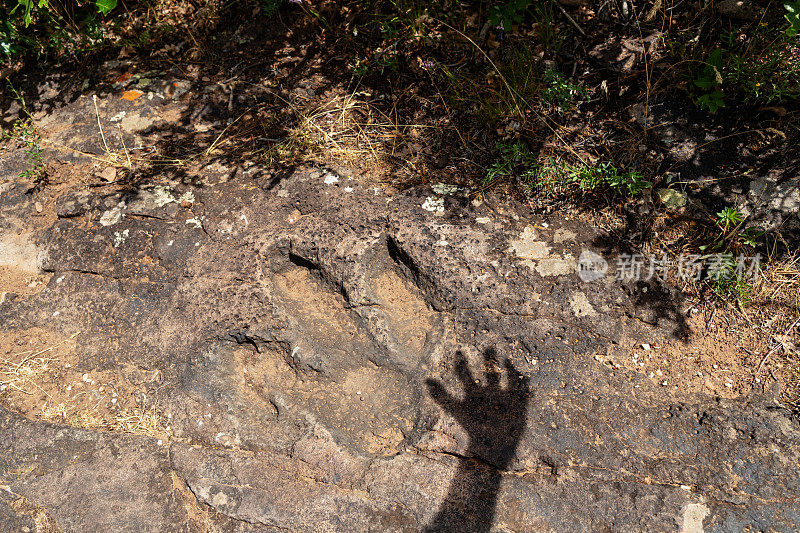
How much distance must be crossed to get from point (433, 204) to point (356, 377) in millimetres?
944

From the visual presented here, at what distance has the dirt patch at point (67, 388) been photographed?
2295mm

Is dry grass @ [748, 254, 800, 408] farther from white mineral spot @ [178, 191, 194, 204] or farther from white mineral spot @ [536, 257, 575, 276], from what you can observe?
white mineral spot @ [178, 191, 194, 204]

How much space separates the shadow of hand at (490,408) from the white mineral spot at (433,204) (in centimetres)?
75

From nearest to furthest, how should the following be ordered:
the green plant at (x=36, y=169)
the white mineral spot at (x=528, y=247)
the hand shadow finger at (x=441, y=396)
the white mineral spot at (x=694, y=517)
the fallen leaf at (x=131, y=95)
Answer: the white mineral spot at (x=694, y=517) < the hand shadow finger at (x=441, y=396) < the white mineral spot at (x=528, y=247) < the green plant at (x=36, y=169) < the fallen leaf at (x=131, y=95)

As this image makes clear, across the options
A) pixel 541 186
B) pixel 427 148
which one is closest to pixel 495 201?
pixel 541 186

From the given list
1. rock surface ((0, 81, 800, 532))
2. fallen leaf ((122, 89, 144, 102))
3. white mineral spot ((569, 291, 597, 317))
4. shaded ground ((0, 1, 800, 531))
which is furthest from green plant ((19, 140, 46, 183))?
white mineral spot ((569, 291, 597, 317))

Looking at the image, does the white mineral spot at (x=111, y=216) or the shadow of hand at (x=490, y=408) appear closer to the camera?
the shadow of hand at (x=490, y=408)

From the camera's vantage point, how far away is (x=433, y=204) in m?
2.70

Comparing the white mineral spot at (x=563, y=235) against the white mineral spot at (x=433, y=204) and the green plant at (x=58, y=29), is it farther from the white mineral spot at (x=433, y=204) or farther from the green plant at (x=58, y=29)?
the green plant at (x=58, y=29)


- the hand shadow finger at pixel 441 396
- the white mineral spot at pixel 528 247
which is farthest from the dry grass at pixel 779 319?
the hand shadow finger at pixel 441 396

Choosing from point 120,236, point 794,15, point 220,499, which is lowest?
point 220,499

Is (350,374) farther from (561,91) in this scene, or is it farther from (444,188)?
(561,91)

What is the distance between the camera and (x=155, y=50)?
11.7 ft
